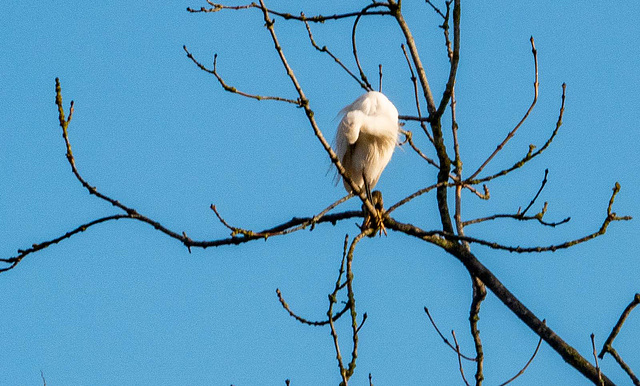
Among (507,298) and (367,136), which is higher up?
(367,136)

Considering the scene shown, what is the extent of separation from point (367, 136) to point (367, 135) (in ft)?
0.08

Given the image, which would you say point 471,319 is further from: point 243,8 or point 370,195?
point 243,8

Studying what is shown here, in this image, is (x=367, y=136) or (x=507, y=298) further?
(x=367, y=136)

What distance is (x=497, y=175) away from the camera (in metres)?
4.57

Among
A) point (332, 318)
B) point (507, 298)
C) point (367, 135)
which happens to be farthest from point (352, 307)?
point (367, 135)

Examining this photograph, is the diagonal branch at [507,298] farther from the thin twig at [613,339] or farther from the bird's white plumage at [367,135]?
the bird's white plumage at [367,135]

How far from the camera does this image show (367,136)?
6598 millimetres

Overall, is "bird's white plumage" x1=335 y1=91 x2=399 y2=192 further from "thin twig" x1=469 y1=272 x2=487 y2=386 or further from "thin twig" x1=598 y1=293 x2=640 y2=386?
"thin twig" x1=598 y1=293 x2=640 y2=386

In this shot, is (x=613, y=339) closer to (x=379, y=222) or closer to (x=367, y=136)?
(x=379, y=222)

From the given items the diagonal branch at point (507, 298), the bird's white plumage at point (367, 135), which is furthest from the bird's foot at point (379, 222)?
the bird's white plumage at point (367, 135)

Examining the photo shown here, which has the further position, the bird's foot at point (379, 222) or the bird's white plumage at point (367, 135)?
the bird's white plumage at point (367, 135)

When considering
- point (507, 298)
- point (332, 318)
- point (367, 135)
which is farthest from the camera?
point (367, 135)

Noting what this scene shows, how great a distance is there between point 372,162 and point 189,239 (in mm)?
2733

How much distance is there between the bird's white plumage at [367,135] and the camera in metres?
6.41
